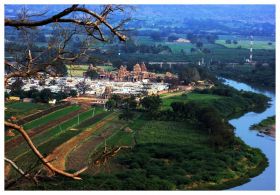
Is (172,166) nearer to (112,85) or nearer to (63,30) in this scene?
(63,30)

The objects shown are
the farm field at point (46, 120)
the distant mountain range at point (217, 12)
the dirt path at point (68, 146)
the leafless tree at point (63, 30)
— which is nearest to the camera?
the leafless tree at point (63, 30)

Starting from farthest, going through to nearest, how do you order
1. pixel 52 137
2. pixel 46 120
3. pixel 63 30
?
1. pixel 46 120
2. pixel 52 137
3. pixel 63 30

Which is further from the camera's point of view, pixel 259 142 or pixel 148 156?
pixel 259 142

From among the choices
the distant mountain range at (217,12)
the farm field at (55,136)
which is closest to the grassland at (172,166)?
the farm field at (55,136)

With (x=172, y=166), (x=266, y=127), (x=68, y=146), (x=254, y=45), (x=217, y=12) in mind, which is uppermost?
(x=217, y=12)

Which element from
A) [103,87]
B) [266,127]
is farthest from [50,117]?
[266,127]

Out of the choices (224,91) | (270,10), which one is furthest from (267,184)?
(270,10)

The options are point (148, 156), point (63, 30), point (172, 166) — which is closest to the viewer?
point (63, 30)

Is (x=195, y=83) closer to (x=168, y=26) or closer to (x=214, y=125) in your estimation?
(x=214, y=125)

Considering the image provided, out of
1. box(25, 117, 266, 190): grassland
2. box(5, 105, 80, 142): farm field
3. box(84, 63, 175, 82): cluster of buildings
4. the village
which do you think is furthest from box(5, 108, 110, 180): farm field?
box(84, 63, 175, 82): cluster of buildings

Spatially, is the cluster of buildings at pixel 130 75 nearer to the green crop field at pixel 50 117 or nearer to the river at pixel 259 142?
the green crop field at pixel 50 117
